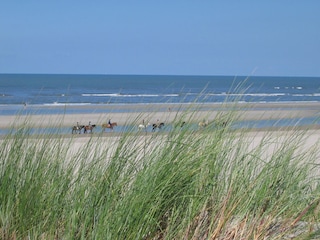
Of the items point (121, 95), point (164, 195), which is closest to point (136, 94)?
point (121, 95)

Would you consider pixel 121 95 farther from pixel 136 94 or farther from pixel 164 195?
pixel 164 195

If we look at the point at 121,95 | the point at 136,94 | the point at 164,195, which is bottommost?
the point at 136,94

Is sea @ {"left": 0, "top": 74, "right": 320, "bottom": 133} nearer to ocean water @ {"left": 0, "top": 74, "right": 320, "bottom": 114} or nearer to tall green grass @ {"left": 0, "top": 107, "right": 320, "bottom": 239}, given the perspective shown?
ocean water @ {"left": 0, "top": 74, "right": 320, "bottom": 114}

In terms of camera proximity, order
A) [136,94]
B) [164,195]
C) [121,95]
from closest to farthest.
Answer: [164,195]
[121,95]
[136,94]

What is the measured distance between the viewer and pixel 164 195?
3100 mm

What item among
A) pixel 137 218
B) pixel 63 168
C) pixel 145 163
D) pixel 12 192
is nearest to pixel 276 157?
pixel 145 163

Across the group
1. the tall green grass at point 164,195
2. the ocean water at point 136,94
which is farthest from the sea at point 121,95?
the tall green grass at point 164,195

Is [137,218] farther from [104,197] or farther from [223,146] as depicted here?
[223,146]

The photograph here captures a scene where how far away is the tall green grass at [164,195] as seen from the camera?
297cm

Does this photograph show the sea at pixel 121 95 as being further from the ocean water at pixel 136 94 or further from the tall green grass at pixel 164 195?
the tall green grass at pixel 164 195

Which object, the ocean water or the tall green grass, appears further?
the ocean water

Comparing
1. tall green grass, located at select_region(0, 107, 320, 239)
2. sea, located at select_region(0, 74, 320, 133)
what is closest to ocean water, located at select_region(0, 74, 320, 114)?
sea, located at select_region(0, 74, 320, 133)

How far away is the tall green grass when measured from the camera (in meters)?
2.97

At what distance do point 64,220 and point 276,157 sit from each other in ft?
4.39
